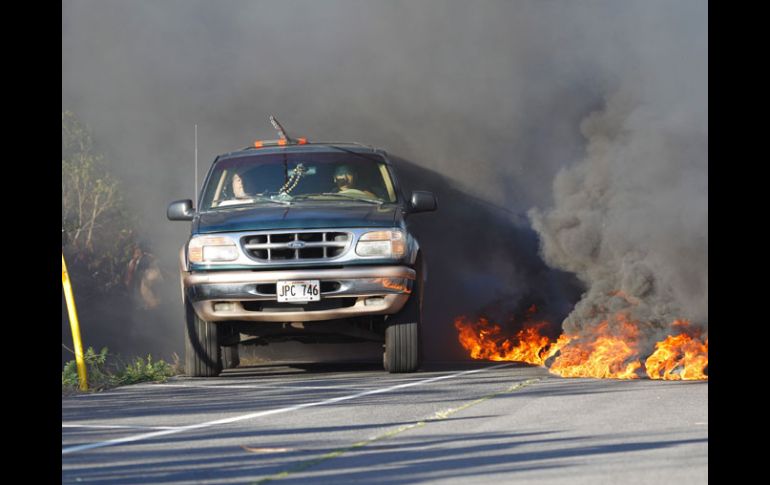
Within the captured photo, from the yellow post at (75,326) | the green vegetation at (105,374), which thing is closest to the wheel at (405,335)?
the green vegetation at (105,374)

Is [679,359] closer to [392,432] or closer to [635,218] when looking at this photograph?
[635,218]

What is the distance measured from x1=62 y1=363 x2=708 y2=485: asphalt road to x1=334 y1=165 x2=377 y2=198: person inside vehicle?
2277mm

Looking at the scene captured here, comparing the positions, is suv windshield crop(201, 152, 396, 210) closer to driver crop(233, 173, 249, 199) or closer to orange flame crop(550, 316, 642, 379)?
driver crop(233, 173, 249, 199)

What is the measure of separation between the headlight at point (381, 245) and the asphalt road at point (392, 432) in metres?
1.20

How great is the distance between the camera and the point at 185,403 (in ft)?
32.3

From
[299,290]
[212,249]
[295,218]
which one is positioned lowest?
[299,290]

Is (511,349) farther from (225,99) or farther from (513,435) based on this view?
(513,435)

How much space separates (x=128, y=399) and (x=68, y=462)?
3.74 meters

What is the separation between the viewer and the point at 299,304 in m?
12.2

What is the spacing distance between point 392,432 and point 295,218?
481 cm

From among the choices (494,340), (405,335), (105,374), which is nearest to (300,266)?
(405,335)

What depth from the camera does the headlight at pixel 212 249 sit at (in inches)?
479

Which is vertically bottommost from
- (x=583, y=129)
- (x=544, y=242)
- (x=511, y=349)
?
(x=511, y=349)
